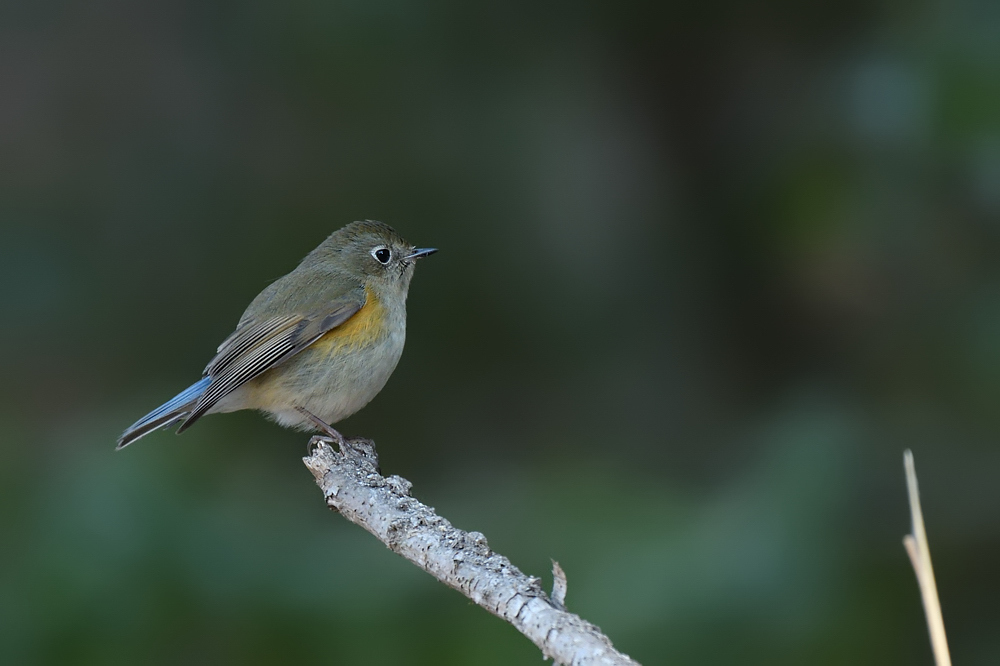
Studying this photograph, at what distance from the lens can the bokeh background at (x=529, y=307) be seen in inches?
156

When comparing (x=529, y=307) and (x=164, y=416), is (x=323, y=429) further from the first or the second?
(x=529, y=307)

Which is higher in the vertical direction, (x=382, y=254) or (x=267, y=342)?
(x=382, y=254)

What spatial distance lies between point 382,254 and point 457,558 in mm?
2249

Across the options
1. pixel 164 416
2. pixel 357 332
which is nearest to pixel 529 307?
pixel 357 332

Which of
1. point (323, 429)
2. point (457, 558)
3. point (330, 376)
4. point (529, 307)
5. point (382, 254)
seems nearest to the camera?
point (457, 558)

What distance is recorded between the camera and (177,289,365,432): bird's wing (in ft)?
13.4

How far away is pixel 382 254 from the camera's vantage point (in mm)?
4562

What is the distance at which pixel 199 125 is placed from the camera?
19.5ft

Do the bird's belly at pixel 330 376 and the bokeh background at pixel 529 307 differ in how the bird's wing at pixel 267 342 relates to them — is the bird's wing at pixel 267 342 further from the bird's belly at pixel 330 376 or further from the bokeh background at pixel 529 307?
the bokeh background at pixel 529 307

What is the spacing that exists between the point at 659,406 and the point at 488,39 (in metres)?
1.96

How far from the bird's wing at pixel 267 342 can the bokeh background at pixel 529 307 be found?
20.8 inches

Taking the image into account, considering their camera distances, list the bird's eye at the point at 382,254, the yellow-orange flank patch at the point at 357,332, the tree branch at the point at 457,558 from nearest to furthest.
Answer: the tree branch at the point at 457,558 < the yellow-orange flank patch at the point at 357,332 < the bird's eye at the point at 382,254

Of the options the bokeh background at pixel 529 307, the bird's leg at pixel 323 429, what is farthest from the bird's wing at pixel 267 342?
the bokeh background at pixel 529 307

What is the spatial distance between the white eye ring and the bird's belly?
435 millimetres
